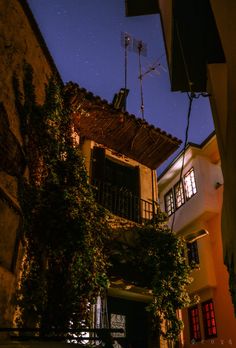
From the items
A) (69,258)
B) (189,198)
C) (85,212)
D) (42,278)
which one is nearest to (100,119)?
(85,212)

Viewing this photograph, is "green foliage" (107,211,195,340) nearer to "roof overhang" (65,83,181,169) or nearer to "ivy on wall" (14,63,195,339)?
"ivy on wall" (14,63,195,339)

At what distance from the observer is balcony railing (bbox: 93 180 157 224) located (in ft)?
37.3

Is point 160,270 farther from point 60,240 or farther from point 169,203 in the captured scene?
point 169,203

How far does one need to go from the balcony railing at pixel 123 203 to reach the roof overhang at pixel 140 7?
6139mm

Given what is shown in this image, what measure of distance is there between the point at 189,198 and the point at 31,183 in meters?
13.5

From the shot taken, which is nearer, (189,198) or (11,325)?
(11,325)

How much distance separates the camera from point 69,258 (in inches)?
309

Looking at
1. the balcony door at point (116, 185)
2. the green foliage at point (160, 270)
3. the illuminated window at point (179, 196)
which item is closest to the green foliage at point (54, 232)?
the green foliage at point (160, 270)

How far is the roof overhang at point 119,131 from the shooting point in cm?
1137

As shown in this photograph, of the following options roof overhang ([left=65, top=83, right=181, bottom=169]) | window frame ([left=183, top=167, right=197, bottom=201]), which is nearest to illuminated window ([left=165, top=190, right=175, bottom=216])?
window frame ([left=183, top=167, right=197, bottom=201])

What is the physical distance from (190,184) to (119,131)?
886cm

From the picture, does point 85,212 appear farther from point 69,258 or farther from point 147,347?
point 147,347

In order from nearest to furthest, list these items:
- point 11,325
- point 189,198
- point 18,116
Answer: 1. point 11,325
2. point 18,116
3. point 189,198

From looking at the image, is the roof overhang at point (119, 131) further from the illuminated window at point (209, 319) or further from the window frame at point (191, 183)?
the illuminated window at point (209, 319)
